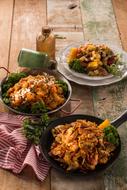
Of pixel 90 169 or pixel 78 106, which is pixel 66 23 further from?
pixel 90 169

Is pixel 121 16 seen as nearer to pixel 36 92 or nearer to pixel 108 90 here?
pixel 108 90

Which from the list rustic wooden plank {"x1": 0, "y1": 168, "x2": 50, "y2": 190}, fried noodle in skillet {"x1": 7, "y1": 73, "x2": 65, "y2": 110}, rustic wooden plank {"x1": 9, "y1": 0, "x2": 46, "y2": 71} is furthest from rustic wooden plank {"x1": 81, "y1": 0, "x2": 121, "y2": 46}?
rustic wooden plank {"x1": 0, "y1": 168, "x2": 50, "y2": 190}

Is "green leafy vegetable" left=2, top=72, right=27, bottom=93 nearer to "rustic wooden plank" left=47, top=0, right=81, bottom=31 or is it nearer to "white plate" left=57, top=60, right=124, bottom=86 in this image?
"white plate" left=57, top=60, right=124, bottom=86

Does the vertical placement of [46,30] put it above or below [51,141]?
above

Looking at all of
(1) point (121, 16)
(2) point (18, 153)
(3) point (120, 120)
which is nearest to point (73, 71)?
(3) point (120, 120)

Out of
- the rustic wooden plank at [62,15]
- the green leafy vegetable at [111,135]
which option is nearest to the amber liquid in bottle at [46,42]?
the rustic wooden plank at [62,15]
